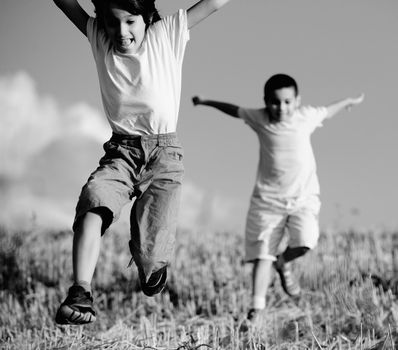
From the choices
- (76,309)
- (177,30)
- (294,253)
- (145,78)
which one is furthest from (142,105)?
(294,253)

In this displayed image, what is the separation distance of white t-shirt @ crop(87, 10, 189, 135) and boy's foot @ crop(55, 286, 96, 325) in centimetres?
92

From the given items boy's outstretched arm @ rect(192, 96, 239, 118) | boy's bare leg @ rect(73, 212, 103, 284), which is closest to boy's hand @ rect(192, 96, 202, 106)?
boy's outstretched arm @ rect(192, 96, 239, 118)

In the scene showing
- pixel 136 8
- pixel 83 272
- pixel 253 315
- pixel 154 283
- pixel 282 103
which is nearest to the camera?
pixel 83 272

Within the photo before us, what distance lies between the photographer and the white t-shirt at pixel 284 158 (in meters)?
5.31

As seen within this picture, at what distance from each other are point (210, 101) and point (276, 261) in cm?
143

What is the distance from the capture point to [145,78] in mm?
3705

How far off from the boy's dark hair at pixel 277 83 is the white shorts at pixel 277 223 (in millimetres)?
820

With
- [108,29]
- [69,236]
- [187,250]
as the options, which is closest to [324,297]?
[187,250]

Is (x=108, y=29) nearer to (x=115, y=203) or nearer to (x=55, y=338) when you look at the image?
(x=115, y=203)

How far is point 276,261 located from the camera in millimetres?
5582

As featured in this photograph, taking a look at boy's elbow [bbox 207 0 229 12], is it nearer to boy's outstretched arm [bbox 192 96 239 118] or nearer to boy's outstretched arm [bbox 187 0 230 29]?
boy's outstretched arm [bbox 187 0 230 29]

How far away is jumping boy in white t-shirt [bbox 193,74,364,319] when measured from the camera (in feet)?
17.2

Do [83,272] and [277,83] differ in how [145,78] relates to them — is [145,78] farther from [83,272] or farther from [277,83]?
[277,83]

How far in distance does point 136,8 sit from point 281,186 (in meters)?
2.19
